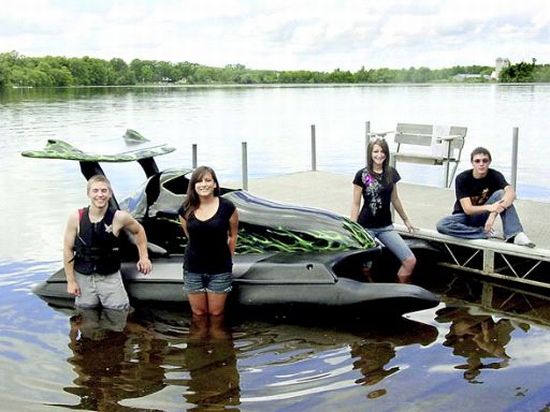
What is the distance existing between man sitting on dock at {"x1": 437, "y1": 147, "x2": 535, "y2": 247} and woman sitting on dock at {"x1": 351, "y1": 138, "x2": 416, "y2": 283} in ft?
2.51

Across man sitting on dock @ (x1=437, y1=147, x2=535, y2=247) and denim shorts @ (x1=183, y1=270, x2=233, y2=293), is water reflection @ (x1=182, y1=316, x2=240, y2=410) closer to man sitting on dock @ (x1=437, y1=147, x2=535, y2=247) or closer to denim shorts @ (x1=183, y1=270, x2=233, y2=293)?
denim shorts @ (x1=183, y1=270, x2=233, y2=293)

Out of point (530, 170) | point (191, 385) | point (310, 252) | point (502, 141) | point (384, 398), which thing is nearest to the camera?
point (384, 398)

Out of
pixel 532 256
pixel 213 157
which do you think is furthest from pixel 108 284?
pixel 213 157

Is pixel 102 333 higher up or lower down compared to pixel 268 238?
lower down

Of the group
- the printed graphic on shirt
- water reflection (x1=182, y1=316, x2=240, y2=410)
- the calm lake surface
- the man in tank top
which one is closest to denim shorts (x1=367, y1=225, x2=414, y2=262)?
the printed graphic on shirt

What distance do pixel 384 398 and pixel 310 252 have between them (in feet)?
7.47

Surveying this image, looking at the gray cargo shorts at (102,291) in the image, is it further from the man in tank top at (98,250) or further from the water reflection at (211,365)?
the water reflection at (211,365)

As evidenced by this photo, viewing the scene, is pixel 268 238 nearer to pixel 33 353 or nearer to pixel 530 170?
pixel 33 353

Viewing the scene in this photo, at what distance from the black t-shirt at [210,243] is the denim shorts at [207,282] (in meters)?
0.05

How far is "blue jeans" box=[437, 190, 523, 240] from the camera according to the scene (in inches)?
311

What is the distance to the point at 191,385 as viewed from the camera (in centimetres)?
542

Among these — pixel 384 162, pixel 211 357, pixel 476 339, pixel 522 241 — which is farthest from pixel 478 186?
pixel 211 357

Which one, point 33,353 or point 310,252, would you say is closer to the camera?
point 33,353

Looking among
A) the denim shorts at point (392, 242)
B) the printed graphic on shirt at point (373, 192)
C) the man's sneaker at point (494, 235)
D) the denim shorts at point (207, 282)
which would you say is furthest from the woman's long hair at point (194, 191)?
the man's sneaker at point (494, 235)
